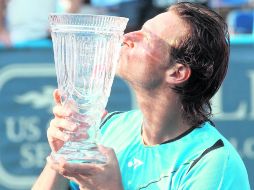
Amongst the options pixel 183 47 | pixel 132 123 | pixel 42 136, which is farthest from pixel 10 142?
pixel 183 47

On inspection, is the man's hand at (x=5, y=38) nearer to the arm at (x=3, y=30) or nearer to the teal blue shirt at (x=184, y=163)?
the arm at (x=3, y=30)

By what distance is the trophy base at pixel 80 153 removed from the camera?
6.77ft

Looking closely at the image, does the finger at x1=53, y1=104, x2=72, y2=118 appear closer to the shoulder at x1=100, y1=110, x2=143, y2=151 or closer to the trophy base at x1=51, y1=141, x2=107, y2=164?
the trophy base at x1=51, y1=141, x2=107, y2=164

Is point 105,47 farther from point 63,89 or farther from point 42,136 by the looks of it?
point 42,136

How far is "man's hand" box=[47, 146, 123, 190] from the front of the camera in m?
2.04

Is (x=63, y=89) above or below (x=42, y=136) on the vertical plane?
above

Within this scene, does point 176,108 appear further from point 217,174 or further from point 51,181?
point 51,181

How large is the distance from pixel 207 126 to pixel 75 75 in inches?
19.9

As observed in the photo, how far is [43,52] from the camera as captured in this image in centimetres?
514

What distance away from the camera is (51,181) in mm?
2393

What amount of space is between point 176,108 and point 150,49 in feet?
0.73

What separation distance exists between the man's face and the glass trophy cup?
0.12 meters

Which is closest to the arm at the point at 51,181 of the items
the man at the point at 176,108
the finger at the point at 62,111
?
the man at the point at 176,108

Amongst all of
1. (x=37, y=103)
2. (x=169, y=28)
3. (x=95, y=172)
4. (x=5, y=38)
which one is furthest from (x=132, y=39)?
(x=5, y=38)
